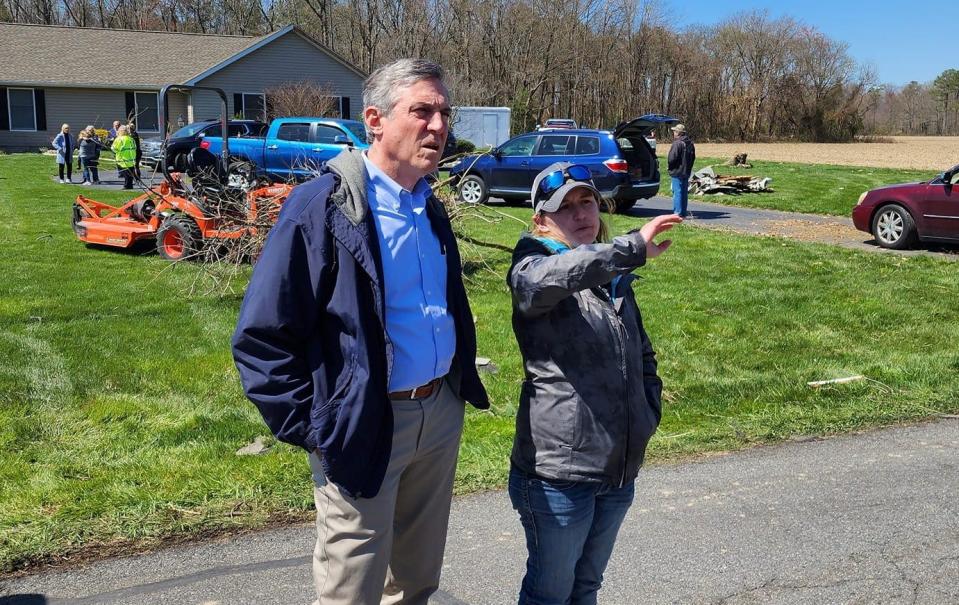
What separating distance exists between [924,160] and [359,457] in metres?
42.2

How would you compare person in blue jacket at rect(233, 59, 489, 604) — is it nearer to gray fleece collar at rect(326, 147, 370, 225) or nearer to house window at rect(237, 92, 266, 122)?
gray fleece collar at rect(326, 147, 370, 225)

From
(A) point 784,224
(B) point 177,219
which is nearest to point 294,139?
(B) point 177,219

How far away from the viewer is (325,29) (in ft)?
188

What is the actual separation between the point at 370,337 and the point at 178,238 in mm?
9563

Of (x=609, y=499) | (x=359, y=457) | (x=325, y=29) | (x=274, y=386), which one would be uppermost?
(x=325, y=29)

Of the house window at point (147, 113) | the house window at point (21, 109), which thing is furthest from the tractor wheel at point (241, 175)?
the house window at point (21, 109)

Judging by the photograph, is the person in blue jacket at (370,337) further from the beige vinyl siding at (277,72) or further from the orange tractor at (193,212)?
the beige vinyl siding at (277,72)

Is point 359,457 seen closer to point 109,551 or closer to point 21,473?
point 109,551

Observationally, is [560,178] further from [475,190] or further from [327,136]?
[327,136]

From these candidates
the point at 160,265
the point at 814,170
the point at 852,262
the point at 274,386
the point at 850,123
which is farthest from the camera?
the point at 850,123

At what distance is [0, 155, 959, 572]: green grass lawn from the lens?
13.8ft

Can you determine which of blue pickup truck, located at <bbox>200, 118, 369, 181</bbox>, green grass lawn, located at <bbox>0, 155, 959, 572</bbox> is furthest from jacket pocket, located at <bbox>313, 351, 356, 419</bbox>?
blue pickup truck, located at <bbox>200, 118, 369, 181</bbox>

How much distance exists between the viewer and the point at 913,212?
13.1 m

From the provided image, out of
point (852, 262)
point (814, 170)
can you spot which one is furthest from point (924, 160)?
point (852, 262)
